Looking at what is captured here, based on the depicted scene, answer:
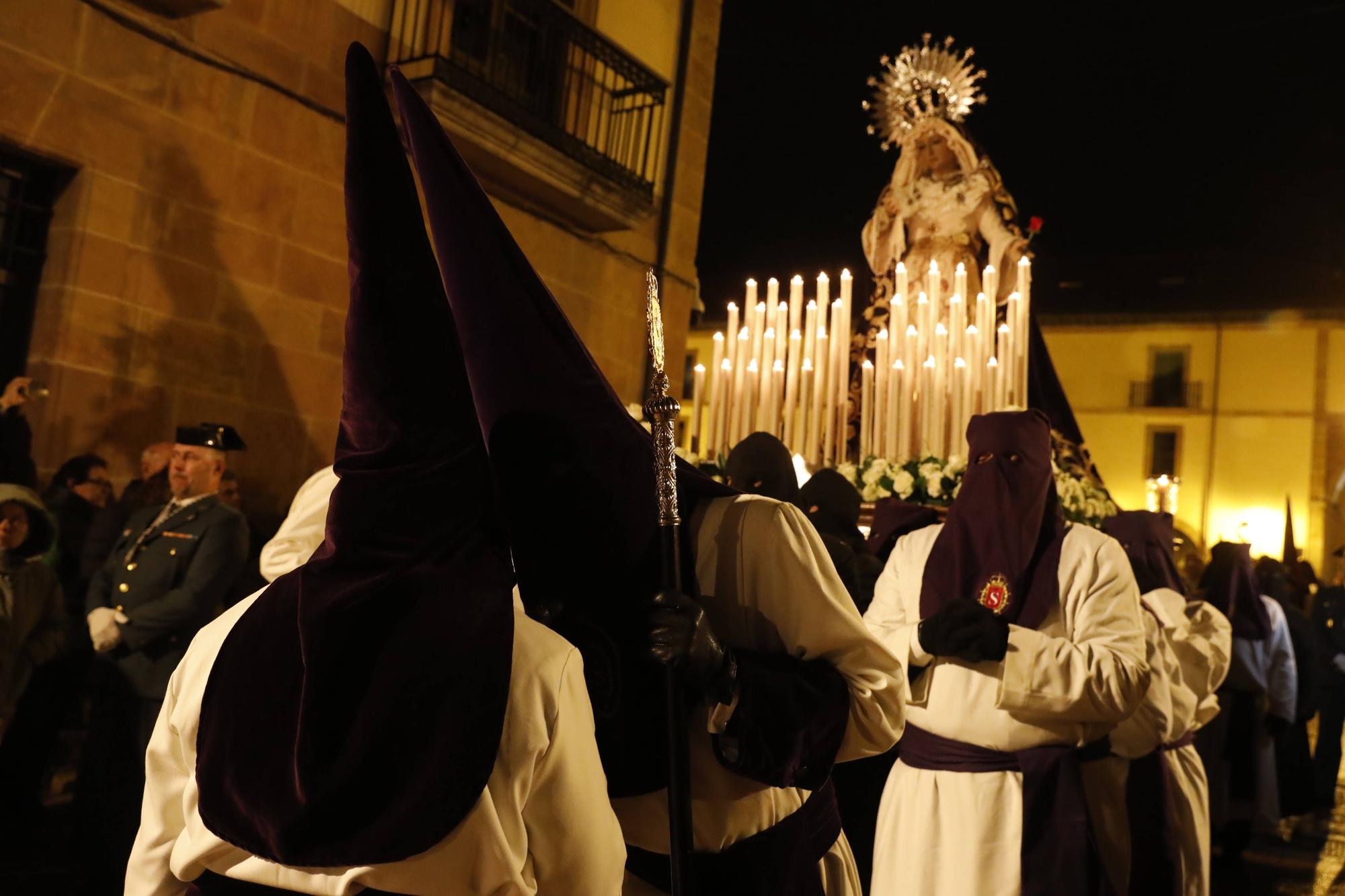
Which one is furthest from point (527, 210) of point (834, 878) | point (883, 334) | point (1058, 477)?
point (834, 878)


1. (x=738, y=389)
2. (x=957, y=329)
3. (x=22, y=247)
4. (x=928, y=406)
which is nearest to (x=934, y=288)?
(x=957, y=329)

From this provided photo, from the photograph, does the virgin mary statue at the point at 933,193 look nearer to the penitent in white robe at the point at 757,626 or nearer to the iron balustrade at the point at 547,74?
the iron balustrade at the point at 547,74

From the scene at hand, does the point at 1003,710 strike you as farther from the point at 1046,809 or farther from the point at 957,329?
the point at 957,329

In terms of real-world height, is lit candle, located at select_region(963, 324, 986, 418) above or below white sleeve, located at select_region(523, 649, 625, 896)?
above

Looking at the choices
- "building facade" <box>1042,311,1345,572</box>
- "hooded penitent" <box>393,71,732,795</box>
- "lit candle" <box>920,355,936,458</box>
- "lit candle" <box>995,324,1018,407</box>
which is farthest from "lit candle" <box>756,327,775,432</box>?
"building facade" <box>1042,311,1345,572</box>

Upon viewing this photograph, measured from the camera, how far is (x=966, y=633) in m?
3.45

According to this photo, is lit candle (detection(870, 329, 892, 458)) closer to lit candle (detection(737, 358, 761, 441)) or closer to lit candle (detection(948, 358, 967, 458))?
lit candle (detection(948, 358, 967, 458))

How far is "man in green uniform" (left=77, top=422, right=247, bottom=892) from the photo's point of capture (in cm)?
495

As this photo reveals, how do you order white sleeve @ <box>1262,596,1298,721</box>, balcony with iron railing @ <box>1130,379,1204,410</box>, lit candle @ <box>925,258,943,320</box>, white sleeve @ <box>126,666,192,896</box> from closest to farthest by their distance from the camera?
white sleeve @ <box>126,666,192,896</box> < lit candle @ <box>925,258,943,320</box> < white sleeve @ <box>1262,596,1298,721</box> < balcony with iron railing @ <box>1130,379,1204,410</box>

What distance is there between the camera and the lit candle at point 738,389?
615 centimetres

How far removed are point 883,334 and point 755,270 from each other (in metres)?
28.1

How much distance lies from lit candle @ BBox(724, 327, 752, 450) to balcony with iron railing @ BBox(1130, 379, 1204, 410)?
1201 inches

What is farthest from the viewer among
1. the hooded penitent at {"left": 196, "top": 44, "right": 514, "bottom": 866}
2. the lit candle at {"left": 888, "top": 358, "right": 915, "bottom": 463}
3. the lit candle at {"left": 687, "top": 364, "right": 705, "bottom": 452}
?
the lit candle at {"left": 687, "top": 364, "right": 705, "bottom": 452}

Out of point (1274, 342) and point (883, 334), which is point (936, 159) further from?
point (1274, 342)
